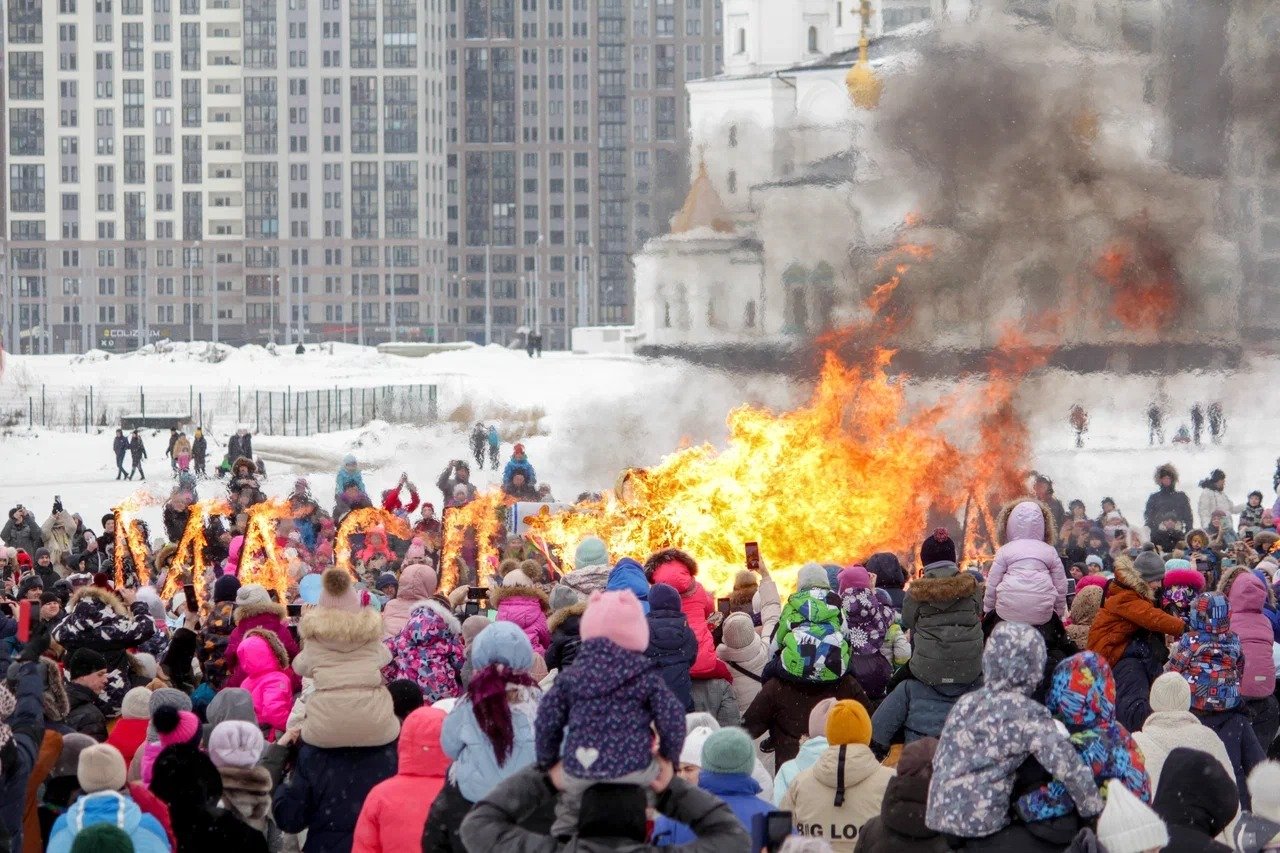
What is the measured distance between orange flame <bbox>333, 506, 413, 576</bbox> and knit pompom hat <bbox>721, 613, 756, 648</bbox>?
10.8 meters

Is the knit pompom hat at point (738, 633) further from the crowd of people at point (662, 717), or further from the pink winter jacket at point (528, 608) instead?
the pink winter jacket at point (528, 608)

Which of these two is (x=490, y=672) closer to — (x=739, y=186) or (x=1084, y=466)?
(x=1084, y=466)

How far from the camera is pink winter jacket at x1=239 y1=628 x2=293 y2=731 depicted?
28.9 feet

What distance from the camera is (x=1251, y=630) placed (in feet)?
33.2

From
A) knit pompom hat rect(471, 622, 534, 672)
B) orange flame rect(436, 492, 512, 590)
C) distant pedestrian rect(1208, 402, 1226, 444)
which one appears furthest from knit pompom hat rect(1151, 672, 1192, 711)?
distant pedestrian rect(1208, 402, 1226, 444)

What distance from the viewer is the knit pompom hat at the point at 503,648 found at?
5984mm

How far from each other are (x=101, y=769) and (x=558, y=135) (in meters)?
144

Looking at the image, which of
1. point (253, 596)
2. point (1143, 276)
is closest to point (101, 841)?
point (253, 596)

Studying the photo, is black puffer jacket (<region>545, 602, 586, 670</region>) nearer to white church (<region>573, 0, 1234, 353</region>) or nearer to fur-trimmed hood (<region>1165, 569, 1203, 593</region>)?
fur-trimmed hood (<region>1165, 569, 1203, 593</region>)

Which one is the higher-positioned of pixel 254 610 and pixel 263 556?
pixel 254 610

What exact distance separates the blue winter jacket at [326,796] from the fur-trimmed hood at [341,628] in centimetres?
40

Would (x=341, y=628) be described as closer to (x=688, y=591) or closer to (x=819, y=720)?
(x=819, y=720)

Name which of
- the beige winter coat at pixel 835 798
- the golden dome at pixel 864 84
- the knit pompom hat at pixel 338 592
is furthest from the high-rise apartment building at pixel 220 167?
the beige winter coat at pixel 835 798

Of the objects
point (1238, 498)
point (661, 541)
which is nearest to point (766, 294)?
point (1238, 498)
